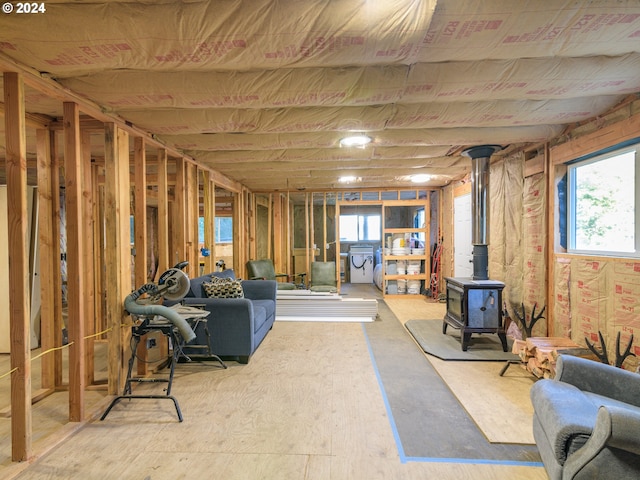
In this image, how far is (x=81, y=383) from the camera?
206 cm

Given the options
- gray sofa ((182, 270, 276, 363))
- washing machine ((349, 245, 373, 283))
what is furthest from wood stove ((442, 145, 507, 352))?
washing machine ((349, 245, 373, 283))

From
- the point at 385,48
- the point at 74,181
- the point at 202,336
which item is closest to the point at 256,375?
the point at 202,336

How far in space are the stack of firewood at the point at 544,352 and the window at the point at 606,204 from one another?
829 millimetres

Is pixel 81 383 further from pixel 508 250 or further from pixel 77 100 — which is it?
pixel 508 250

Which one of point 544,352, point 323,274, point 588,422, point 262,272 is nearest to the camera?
point 588,422

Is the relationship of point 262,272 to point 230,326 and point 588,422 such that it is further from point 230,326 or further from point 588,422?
point 588,422

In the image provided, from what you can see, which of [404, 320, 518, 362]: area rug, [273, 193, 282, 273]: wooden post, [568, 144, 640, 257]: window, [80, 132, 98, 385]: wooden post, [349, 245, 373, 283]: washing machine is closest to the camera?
[568, 144, 640, 257]: window

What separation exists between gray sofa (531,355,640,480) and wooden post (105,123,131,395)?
2.85 meters

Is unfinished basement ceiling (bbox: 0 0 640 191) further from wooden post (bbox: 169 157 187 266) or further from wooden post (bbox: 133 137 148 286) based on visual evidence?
wooden post (bbox: 169 157 187 266)

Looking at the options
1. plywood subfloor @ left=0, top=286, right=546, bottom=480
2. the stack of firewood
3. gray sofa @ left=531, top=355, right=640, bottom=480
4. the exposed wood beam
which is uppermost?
the exposed wood beam

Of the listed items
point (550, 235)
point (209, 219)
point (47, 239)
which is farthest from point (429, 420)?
point (209, 219)

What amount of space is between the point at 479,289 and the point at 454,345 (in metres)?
0.70

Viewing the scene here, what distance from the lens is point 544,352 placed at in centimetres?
253

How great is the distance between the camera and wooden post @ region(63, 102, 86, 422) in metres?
2.04
